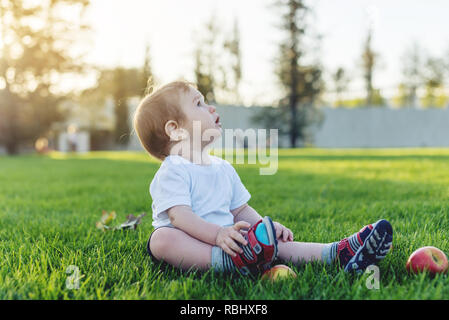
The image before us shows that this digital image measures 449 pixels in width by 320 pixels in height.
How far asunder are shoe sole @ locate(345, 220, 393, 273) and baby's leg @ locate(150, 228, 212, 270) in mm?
516

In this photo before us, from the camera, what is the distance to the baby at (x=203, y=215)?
4.83 feet

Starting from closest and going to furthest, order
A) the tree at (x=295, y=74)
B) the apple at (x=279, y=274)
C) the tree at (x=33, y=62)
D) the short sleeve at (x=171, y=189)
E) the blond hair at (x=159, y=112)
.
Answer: the apple at (x=279, y=274) < the short sleeve at (x=171, y=189) < the blond hair at (x=159, y=112) < the tree at (x=33, y=62) < the tree at (x=295, y=74)

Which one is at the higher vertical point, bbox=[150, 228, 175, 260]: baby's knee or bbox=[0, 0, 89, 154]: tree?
bbox=[0, 0, 89, 154]: tree

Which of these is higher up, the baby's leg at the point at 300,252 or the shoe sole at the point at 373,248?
the shoe sole at the point at 373,248

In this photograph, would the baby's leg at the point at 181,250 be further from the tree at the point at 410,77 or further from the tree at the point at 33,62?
the tree at the point at 410,77

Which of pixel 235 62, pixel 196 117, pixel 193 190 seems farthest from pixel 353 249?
pixel 235 62

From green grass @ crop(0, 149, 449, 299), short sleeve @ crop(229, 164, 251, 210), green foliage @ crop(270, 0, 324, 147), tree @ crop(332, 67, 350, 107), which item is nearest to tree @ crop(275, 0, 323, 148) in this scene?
green foliage @ crop(270, 0, 324, 147)

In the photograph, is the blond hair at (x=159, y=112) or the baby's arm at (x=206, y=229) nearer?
the baby's arm at (x=206, y=229)

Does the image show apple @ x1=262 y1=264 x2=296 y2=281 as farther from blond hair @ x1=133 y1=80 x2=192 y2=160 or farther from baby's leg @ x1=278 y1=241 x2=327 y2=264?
blond hair @ x1=133 y1=80 x2=192 y2=160

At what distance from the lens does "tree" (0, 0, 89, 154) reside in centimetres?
1667

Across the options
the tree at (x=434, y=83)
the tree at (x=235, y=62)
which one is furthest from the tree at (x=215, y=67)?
the tree at (x=434, y=83)

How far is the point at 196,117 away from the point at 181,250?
549 millimetres

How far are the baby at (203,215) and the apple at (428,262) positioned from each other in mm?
116
